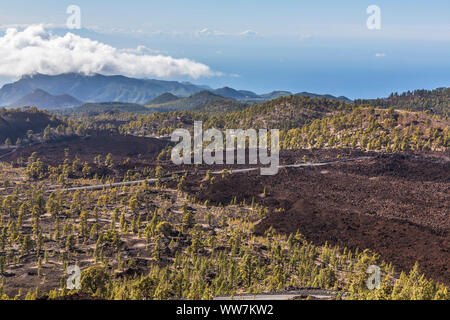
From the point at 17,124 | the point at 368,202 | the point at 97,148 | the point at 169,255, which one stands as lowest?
the point at 169,255

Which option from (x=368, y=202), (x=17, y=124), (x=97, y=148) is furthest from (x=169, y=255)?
(x=17, y=124)

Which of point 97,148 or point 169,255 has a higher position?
point 97,148

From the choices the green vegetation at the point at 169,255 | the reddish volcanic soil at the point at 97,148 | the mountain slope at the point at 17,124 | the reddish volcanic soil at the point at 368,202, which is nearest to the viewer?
the green vegetation at the point at 169,255

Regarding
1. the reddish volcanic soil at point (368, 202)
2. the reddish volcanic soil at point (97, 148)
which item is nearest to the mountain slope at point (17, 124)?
the reddish volcanic soil at point (97, 148)

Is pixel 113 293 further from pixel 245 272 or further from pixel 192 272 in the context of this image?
pixel 245 272

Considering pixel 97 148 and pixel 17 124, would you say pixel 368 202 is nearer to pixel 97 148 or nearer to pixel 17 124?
pixel 97 148

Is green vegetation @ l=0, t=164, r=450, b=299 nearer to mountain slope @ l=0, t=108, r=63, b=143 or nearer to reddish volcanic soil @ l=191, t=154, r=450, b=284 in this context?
reddish volcanic soil @ l=191, t=154, r=450, b=284

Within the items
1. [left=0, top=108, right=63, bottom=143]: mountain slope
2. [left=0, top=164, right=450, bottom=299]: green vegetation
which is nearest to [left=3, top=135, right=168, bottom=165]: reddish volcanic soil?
[left=0, top=108, right=63, bottom=143]: mountain slope

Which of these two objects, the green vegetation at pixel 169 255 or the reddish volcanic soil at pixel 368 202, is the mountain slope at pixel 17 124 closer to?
the green vegetation at pixel 169 255
